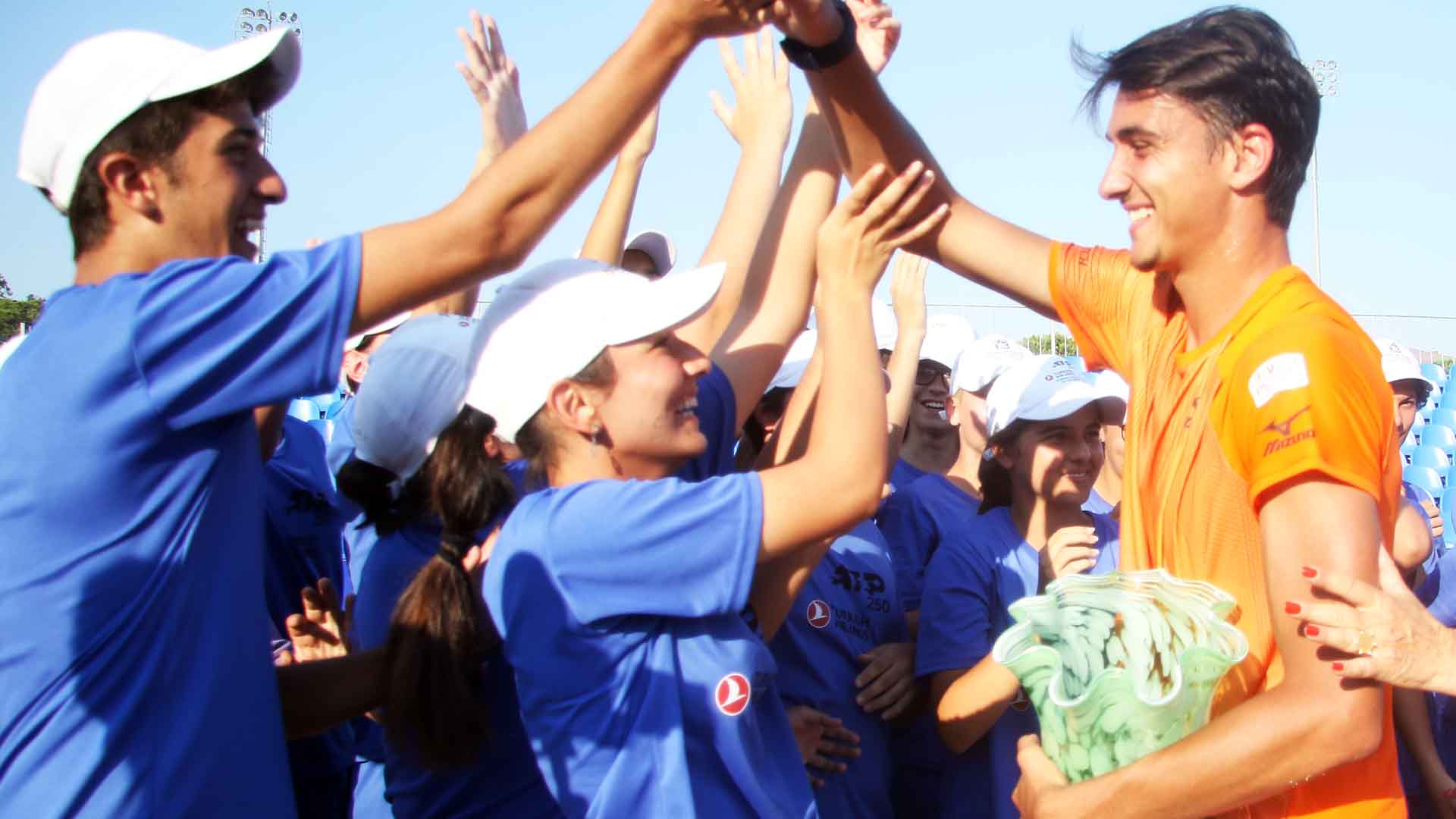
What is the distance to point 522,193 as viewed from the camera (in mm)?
1886

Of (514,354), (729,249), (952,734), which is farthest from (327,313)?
(952,734)

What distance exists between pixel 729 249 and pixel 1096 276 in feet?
2.70

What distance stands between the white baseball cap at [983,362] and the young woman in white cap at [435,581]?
91.5 inches

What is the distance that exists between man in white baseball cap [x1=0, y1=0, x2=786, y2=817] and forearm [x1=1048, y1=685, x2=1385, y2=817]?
1.24 meters

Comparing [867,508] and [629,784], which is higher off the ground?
[867,508]

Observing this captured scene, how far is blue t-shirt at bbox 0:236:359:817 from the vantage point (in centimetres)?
170

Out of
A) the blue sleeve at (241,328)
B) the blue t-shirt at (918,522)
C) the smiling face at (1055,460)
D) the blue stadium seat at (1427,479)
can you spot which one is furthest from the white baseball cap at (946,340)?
the blue stadium seat at (1427,479)

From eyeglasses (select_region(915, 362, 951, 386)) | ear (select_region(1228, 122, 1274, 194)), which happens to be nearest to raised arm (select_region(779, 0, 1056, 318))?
ear (select_region(1228, 122, 1274, 194))

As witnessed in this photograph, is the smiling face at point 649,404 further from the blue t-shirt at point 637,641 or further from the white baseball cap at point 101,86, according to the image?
the white baseball cap at point 101,86

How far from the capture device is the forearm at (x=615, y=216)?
350 cm

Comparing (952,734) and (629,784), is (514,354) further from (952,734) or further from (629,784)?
(952,734)

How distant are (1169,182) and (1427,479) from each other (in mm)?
12447

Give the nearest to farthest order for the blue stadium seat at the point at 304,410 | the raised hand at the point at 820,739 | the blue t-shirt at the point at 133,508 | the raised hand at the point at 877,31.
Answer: the blue t-shirt at the point at 133,508
the raised hand at the point at 877,31
the raised hand at the point at 820,739
the blue stadium seat at the point at 304,410

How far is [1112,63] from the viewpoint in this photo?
2.40 m
